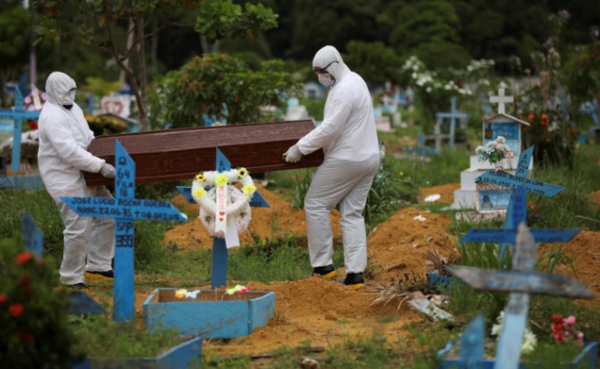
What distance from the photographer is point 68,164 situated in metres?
6.63

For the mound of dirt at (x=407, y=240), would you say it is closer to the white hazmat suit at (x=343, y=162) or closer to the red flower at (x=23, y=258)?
the white hazmat suit at (x=343, y=162)

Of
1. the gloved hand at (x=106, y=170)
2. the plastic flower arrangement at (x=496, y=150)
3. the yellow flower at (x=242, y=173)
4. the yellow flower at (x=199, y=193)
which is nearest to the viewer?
the yellow flower at (x=199, y=193)

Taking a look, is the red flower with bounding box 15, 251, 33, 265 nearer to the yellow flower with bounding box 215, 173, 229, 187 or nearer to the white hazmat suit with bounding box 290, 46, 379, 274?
the yellow flower with bounding box 215, 173, 229, 187

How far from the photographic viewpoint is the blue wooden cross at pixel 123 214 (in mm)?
4996

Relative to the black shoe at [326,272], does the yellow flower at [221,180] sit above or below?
above

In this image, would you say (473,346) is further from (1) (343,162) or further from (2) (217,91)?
(2) (217,91)

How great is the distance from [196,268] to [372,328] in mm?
2994

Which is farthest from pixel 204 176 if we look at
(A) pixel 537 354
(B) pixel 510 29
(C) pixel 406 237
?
(B) pixel 510 29

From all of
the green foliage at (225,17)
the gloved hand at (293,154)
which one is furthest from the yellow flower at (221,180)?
the green foliage at (225,17)

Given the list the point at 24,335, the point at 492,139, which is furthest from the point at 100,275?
the point at 492,139

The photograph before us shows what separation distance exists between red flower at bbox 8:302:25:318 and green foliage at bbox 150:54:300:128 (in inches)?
384

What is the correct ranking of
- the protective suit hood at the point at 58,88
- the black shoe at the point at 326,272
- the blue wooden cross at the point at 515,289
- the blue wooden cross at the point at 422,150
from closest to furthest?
the blue wooden cross at the point at 515,289 → the protective suit hood at the point at 58,88 → the black shoe at the point at 326,272 → the blue wooden cross at the point at 422,150

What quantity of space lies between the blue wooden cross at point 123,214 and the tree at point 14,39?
29.4m

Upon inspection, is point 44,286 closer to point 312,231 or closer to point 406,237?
point 312,231
